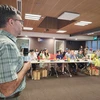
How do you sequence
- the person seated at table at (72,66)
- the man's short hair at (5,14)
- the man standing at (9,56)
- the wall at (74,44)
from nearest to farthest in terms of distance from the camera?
the man standing at (9,56) → the man's short hair at (5,14) → the person seated at table at (72,66) → the wall at (74,44)

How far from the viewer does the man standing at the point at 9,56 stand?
64 cm

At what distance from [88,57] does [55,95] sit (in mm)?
3665

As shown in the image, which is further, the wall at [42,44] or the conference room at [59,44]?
the wall at [42,44]

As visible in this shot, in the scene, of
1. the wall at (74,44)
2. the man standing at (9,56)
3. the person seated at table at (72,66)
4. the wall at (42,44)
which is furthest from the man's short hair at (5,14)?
the wall at (74,44)

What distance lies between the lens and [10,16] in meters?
0.76

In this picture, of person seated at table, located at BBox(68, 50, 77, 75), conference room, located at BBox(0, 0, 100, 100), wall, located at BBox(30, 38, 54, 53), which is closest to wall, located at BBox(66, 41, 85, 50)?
conference room, located at BBox(0, 0, 100, 100)

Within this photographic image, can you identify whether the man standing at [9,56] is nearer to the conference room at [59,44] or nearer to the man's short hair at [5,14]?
the man's short hair at [5,14]

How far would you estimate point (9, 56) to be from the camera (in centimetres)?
65

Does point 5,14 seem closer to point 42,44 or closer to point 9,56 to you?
point 9,56

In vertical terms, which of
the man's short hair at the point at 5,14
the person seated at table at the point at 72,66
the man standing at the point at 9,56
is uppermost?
the man's short hair at the point at 5,14

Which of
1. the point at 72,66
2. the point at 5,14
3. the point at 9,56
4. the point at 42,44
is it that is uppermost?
the point at 42,44

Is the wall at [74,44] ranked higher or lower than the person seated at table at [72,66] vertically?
higher

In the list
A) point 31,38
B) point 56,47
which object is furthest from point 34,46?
point 56,47

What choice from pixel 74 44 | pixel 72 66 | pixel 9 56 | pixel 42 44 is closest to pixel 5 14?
pixel 9 56
